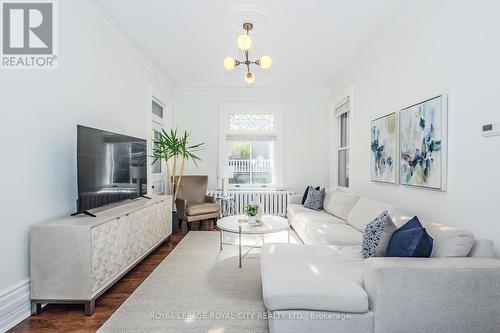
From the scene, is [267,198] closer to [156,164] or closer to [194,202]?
[194,202]

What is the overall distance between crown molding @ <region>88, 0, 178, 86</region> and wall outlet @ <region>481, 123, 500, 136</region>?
3737 millimetres

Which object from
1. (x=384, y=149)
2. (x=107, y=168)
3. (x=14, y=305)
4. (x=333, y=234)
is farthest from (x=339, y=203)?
(x=14, y=305)

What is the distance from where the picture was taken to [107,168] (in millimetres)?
2875

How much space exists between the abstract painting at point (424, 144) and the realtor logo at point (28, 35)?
3537 millimetres

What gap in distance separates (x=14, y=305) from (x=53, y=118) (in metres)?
1.53

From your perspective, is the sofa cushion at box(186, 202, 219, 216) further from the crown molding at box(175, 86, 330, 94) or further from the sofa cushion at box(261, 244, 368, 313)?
the sofa cushion at box(261, 244, 368, 313)

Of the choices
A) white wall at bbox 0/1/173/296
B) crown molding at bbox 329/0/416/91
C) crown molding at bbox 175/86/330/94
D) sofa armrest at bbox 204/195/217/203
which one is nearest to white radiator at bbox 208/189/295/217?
sofa armrest at bbox 204/195/217/203

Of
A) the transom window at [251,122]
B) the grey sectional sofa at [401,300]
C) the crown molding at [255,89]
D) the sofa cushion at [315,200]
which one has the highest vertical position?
the crown molding at [255,89]

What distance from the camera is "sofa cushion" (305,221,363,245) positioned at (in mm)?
2988

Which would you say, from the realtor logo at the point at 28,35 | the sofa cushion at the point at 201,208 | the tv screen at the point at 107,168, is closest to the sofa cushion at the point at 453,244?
the tv screen at the point at 107,168

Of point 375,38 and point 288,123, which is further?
point 288,123

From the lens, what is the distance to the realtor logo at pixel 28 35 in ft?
7.44

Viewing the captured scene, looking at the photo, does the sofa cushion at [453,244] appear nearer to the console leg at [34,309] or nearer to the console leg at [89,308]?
the console leg at [89,308]

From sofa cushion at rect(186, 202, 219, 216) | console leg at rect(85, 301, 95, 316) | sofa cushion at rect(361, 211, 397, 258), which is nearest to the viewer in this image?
sofa cushion at rect(361, 211, 397, 258)
